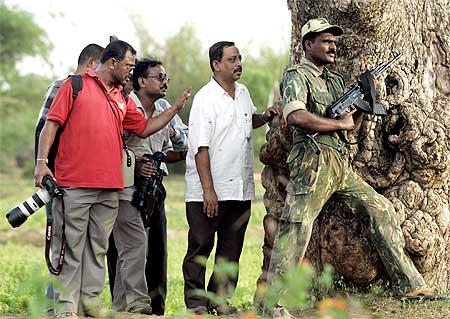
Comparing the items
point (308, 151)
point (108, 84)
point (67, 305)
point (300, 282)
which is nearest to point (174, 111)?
point (108, 84)

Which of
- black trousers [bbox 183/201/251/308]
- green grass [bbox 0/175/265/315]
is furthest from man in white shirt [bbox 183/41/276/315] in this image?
green grass [bbox 0/175/265/315]

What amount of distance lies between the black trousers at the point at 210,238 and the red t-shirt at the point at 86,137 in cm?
82

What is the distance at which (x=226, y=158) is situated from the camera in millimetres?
7902

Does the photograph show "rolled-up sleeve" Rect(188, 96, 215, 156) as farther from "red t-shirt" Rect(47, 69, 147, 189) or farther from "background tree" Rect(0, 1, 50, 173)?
"background tree" Rect(0, 1, 50, 173)

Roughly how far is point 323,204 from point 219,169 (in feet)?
2.97

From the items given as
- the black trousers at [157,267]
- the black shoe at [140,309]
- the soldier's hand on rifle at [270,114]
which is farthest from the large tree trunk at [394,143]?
the black shoe at [140,309]

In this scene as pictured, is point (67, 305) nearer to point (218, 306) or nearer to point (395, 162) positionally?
point (218, 306)

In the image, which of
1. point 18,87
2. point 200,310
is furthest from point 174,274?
point 18,87

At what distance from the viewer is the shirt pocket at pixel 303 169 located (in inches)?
287

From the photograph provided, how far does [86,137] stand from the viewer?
287 inches

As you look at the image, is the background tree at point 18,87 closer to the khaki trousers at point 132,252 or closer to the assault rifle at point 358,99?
the khaki trousers at point 132,252

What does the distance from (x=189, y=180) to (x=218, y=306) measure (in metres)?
0.95

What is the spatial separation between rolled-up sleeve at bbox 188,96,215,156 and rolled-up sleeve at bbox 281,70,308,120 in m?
0.79

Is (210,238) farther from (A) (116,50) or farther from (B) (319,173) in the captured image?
(A) (116,50)
